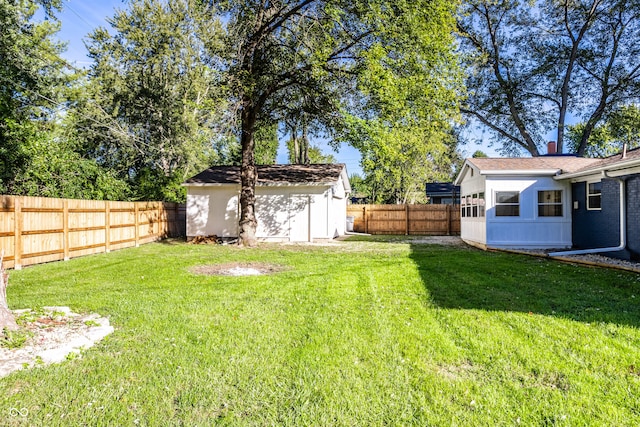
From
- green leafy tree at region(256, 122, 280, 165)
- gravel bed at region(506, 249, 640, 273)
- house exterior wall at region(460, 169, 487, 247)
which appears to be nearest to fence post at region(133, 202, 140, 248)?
house exterior wall at region(460, 169, 487, 247)

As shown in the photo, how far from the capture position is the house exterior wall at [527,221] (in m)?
11.8

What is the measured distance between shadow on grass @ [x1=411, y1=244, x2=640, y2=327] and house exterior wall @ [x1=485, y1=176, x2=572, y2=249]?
8.39 ft

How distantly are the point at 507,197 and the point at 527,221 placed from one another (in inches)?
39.9

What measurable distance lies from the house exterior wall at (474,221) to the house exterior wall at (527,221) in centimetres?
32

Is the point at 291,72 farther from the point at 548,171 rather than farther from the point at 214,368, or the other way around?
the point at 214,368

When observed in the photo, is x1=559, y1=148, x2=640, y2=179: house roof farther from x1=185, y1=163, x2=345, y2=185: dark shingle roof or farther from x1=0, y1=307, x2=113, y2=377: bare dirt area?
x1=0, y1=307, x2=113, y2=377: bare dirt area

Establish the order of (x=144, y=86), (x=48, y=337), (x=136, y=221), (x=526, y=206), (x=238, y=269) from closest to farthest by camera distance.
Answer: (x=48, y=337), (x=238, y=269), (x=526, y=206), (x=136, y=221), (x=144, y=86)

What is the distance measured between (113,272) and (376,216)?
47.1ft

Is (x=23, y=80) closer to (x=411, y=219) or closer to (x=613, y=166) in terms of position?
(x=411, y=219)

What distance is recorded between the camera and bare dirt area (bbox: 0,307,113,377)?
3.20 m

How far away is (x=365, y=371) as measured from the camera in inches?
119

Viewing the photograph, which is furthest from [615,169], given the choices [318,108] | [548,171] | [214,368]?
[214,368]

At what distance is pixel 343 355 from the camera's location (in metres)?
3.35

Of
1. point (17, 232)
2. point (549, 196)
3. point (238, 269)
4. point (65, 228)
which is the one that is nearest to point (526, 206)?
point (549, 196)
